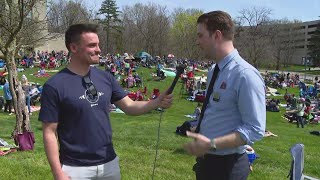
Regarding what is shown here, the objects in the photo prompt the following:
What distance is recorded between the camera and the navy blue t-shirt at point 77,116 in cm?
295

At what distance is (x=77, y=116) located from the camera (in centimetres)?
303

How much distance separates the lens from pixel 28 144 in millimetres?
8805

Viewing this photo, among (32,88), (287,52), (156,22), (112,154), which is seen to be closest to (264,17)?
(156,22)

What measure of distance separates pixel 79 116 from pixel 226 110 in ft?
3.55

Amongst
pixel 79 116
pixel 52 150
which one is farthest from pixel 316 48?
pixel 52 150

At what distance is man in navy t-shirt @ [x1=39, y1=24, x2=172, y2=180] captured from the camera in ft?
9.64

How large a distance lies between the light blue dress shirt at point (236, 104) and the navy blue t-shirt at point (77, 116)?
0.79 meters

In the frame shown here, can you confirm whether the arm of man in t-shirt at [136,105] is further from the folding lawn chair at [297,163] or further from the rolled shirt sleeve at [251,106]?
the folding lawn chair at [297,163]

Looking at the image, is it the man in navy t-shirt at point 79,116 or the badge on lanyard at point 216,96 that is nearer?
the badge on lanyard at point 216,96

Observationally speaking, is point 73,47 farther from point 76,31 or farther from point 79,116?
point 79,116

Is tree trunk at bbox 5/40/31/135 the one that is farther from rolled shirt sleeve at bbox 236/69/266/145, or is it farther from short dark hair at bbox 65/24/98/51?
rolled shirt sleeve at bbox 236/69/266/145

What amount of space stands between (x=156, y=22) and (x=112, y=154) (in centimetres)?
7172

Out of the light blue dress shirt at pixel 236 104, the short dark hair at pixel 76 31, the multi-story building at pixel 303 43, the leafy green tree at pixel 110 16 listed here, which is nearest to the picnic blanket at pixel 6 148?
the short dark hair at pixel 76 31

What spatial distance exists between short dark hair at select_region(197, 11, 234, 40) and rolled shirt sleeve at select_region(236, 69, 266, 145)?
0.32m
